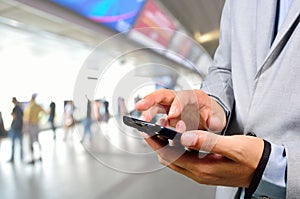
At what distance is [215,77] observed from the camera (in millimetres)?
476

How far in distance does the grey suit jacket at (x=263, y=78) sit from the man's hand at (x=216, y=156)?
0.14 feet

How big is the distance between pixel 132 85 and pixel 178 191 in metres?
0.91

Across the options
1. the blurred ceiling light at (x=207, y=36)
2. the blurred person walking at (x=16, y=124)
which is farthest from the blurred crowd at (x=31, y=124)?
the blurred ceiling light at (x=207, y=36)

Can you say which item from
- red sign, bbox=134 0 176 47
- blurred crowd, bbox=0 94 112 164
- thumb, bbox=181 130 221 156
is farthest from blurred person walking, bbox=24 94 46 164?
thumb, bbox=181 130 221 156

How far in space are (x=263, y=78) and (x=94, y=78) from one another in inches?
8.7

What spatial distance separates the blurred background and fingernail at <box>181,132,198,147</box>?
0.13 metres

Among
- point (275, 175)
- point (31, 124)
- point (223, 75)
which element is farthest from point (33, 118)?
point (275, 175)

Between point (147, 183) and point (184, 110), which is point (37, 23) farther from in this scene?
point (147, 183)

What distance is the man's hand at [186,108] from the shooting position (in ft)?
1.11

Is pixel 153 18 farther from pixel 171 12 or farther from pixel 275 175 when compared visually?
pixel 275 175

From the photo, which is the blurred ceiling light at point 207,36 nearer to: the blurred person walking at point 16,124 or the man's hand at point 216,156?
the blurred person walking at point 16,124

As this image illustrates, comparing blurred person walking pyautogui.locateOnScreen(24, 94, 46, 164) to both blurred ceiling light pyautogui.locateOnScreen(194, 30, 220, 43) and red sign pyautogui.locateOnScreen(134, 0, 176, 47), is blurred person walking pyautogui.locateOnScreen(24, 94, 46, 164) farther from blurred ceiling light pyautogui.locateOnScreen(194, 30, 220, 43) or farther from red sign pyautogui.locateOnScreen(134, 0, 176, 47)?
blurred ceiling light pyautogui.locateOnScreen(194, 30, 220, 43)

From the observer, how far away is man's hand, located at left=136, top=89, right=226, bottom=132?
0.34 m

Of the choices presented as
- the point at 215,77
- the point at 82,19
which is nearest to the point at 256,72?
the point at 215,77
